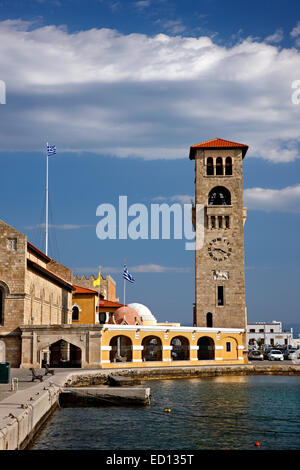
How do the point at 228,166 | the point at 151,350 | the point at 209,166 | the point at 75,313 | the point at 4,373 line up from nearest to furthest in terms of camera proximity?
the point at 4,373, the point at 228,166, the point at 209,166, the point at 75,313, the point at 151,350

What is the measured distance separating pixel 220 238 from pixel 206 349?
12.7 m

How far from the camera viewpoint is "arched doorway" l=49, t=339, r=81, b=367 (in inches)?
1909

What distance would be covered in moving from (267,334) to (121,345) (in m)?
97.2

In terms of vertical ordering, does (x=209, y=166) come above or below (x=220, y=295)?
above

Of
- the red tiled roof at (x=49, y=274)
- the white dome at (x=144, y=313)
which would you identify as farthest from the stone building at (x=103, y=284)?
the red tiled roof at (x=49, y=274)

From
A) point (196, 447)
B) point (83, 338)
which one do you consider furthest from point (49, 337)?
point (196, 447)

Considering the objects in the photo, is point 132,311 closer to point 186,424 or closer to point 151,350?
point 151,350

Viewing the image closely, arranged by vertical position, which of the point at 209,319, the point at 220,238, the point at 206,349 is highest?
the point at 220,238

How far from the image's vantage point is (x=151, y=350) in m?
77.2

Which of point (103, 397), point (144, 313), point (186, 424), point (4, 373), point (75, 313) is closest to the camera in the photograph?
point (186, 424)

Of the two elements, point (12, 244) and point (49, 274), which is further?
point (49, 274)

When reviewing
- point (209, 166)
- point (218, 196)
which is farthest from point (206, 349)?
point (209, 166)

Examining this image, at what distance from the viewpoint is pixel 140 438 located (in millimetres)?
22375

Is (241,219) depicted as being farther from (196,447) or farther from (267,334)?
(267,334)
